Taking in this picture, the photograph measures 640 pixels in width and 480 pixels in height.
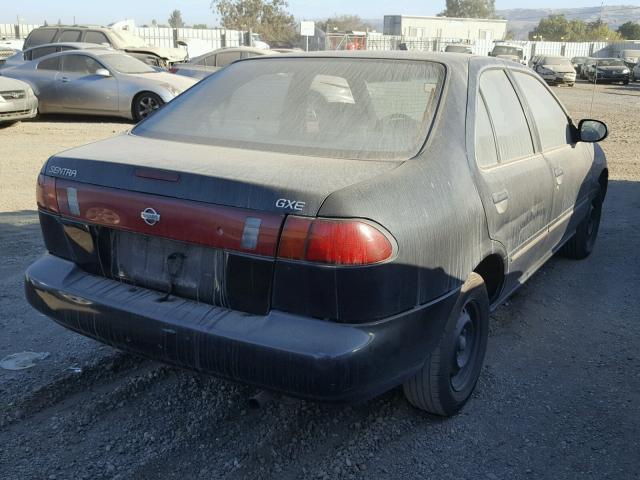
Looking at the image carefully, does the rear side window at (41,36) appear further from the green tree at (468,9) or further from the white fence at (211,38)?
the green tree at (468,9)

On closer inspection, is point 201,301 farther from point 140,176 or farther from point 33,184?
point 33,184

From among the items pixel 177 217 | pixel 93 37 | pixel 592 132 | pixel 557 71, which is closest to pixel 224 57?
pixel 93 37

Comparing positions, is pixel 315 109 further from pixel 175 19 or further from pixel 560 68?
pixel 175 19

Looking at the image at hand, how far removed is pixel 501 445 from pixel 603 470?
1.40 ft

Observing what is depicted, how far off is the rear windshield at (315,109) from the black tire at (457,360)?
76 cm

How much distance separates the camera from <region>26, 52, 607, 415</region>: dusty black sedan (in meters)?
2.39

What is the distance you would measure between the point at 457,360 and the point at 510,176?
99cm

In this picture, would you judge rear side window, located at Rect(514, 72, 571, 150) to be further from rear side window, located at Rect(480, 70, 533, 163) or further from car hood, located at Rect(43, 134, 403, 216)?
car hood, located at Rect(43, 134, 403, 216)

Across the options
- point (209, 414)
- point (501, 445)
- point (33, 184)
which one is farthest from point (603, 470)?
point (33, 184)

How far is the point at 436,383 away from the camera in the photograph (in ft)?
9.69

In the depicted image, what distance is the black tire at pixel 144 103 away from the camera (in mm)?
13133

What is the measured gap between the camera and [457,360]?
316 cm

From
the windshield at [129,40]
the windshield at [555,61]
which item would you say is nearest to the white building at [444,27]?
the windshield at [555,61]

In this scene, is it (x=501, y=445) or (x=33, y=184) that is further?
(x=33, y=184)
